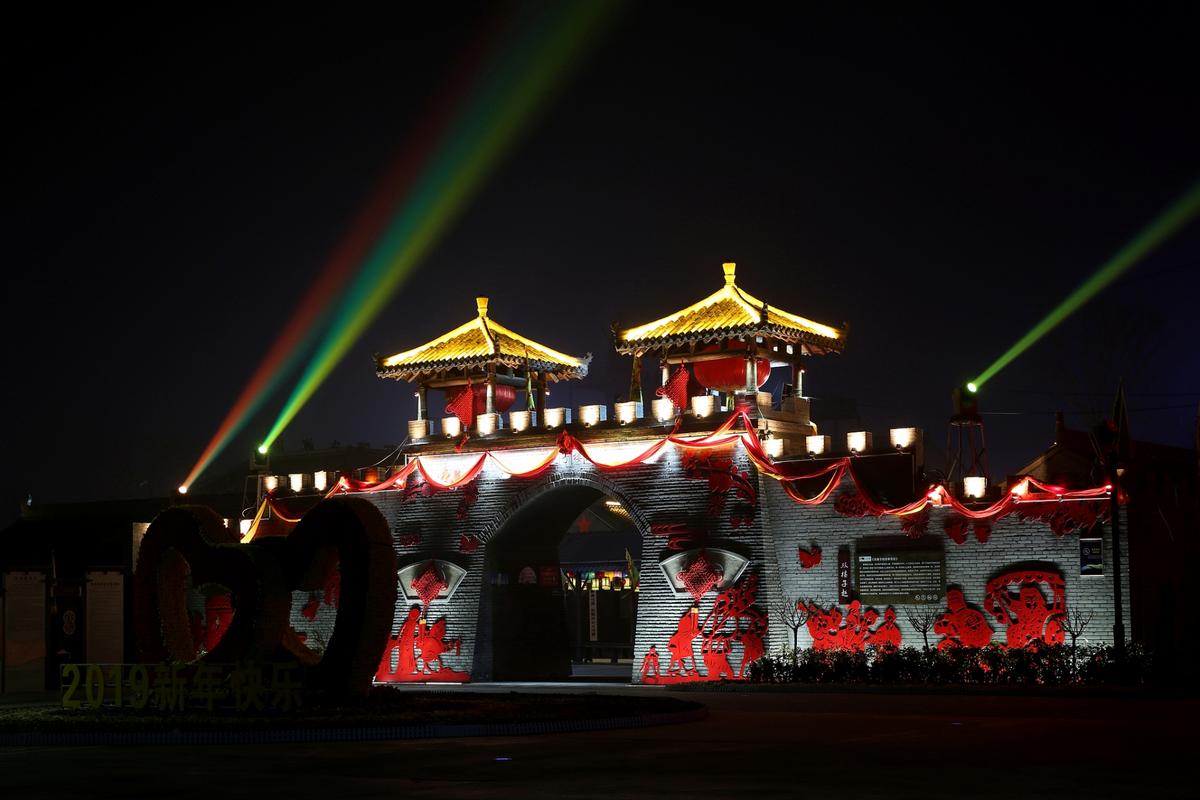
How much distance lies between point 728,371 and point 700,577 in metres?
3.59

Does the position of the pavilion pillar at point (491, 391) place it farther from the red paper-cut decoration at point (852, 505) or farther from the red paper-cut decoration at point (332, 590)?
the red paper-cut decoration at point (852, 505)

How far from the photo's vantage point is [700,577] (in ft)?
78.0

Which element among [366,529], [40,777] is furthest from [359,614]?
[40,777]

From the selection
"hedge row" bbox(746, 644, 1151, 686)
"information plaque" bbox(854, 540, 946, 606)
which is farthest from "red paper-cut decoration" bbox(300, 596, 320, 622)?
"information plaque" bbox(854, 540, 946, 606)

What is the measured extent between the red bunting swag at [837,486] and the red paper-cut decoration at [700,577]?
1691 mm

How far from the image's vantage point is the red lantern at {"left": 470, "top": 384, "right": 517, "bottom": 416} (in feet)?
91.8

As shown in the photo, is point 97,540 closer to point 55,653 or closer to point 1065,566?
point 55,653

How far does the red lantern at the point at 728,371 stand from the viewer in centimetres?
2502

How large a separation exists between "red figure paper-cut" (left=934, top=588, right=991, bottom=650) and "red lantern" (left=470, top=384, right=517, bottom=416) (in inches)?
377

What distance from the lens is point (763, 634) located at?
23016mm

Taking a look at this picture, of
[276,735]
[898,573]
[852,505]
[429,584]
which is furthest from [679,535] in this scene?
[276,735]

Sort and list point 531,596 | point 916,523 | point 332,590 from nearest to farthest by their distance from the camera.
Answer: point 916,523
point 531,596
point 332,590

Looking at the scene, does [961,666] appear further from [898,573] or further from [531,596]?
[531,596]

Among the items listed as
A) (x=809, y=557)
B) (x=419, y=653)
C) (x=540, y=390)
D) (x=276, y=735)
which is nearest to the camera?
(x=276, y=735)
